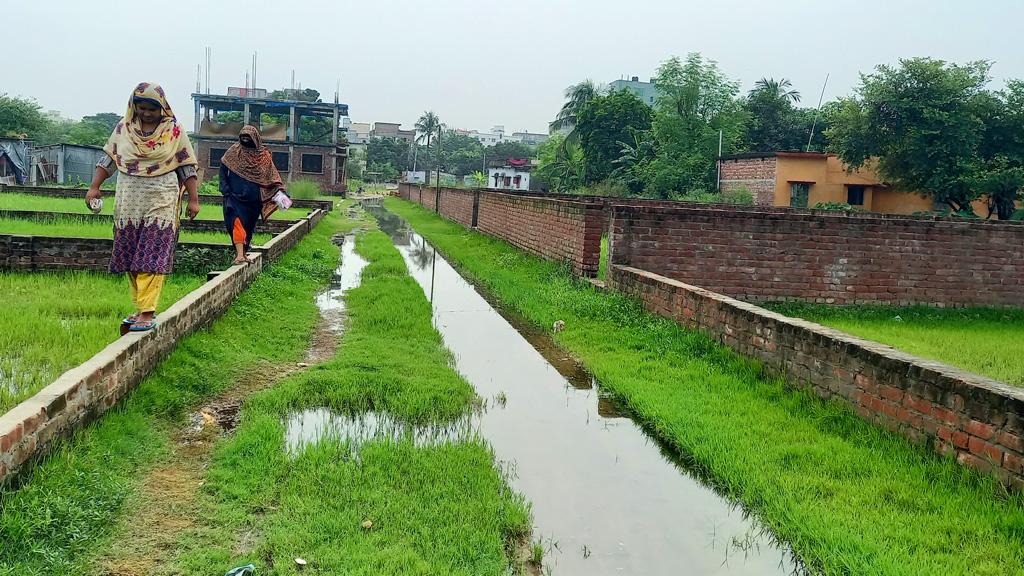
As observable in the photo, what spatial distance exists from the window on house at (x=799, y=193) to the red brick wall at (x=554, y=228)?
1817 centimetres

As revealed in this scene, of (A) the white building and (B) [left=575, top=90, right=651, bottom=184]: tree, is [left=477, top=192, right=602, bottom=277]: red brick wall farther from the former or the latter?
(A) the white building

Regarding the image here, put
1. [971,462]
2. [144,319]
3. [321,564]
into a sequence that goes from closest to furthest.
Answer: [321,564], [971,462], [144,319]

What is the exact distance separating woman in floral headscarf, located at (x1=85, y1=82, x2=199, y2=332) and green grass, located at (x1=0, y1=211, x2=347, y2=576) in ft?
1.88

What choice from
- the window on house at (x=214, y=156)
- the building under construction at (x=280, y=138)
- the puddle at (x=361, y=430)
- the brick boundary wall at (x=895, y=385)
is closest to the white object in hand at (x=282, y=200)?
the puddle at (x=361, y=430)

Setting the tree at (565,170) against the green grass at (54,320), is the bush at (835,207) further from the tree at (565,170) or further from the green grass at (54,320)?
the green grass at (54,320)

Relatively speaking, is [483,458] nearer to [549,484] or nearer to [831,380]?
[549,484]

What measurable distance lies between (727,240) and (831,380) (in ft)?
15.4

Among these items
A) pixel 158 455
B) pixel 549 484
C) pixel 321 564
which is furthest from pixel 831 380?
pixel 158 455

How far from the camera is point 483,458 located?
4520 millimetres

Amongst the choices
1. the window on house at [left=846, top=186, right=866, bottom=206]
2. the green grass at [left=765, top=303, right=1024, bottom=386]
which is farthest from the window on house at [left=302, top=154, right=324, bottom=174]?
the green grass at [left=765, top=303, right=1024, bottom=386]

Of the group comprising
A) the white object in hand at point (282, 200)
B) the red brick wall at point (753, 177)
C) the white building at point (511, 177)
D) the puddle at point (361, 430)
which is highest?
the white building at point (511, 177)

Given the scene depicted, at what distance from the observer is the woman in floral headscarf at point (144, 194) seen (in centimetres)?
513

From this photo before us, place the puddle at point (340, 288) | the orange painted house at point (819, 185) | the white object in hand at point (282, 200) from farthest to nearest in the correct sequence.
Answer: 1. the orange painted house at point (819, 185)
2. the white object in hand at point (282, 200)
3. the puddle at point (340, 288)

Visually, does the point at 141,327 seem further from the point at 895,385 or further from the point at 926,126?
the point at 926,126
